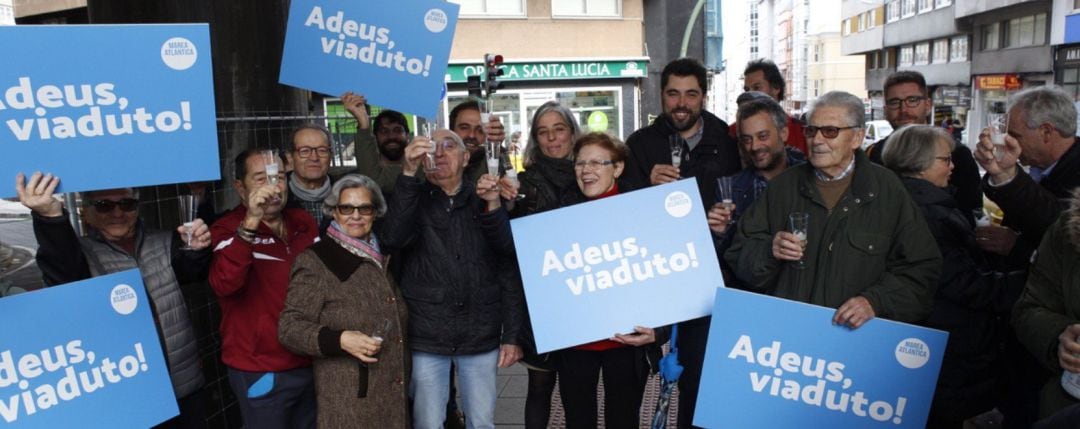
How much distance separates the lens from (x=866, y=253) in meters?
2.99

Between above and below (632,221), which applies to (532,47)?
above

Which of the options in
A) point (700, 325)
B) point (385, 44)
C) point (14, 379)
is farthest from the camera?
point (385, 44)

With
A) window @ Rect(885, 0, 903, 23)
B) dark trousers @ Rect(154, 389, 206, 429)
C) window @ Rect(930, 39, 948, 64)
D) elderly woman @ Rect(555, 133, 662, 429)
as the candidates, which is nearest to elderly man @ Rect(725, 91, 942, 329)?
elderly woman @ Rect(555, 133, 662, 429)

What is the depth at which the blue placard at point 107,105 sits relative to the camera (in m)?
2.69

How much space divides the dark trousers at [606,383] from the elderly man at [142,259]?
1.73m

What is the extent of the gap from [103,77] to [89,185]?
42 centimetres

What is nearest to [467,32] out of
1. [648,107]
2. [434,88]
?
[648,107]

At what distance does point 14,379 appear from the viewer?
2699 millimetres

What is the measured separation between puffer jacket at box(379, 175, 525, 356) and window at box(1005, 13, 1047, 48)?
3045 centimetres

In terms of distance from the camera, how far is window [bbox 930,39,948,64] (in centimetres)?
3709

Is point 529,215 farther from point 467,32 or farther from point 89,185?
point 467,32

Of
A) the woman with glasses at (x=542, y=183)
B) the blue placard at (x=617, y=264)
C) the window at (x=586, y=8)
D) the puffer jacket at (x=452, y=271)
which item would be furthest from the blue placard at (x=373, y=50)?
the window at (x=586, y=8)

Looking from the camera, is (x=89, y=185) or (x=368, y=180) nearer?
(x=89, y=185)

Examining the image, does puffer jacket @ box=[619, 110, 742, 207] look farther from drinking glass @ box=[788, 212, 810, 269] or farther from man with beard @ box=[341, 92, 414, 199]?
man with beard @ box=[341, 92, 414, 199]
